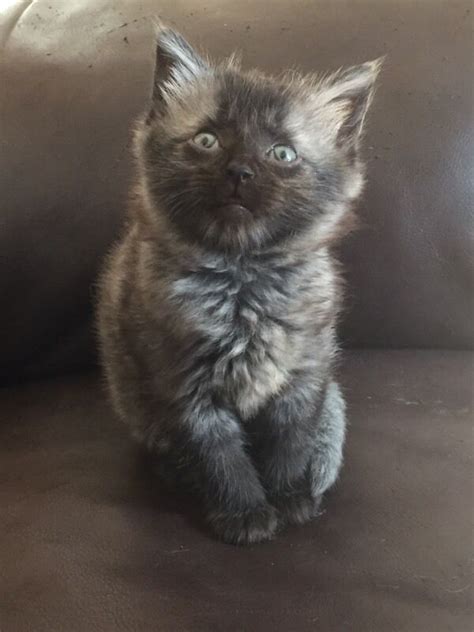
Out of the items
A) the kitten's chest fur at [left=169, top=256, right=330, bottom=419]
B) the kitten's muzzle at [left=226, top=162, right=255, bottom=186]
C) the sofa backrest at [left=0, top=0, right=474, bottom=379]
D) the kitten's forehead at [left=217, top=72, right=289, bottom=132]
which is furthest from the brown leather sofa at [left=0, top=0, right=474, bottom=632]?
the kitten's muzzle at [left=226, top=162, right=255, bottom=186]

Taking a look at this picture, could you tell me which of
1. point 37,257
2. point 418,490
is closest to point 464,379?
point 418,490

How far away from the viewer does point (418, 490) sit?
934 millimetres

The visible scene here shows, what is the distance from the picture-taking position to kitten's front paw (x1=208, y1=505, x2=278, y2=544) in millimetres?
864

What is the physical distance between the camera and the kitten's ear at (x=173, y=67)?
3.07ft

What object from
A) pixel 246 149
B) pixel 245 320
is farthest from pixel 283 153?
pixel 245 320

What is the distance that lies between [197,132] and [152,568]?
0.49 m

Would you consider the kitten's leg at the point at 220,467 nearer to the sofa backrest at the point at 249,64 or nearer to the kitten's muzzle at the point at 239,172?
the kitten's muzzle at the point at 239,172

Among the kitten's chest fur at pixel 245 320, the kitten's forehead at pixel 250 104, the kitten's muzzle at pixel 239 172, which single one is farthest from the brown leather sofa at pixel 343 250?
the kitten's muzzle at pixel 239 172

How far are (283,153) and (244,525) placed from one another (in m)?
0.43

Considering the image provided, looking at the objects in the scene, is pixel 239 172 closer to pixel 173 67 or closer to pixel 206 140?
pixel 206 140

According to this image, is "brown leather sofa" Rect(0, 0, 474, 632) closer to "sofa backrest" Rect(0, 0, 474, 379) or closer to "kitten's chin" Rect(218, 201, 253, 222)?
"sofa backrest" Rect(0, 0, 474, 379)

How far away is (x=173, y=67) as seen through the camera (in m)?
0.95

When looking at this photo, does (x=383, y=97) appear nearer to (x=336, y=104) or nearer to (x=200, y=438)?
(x=336, y=104)

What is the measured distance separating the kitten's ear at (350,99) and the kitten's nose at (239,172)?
0.62 feet
